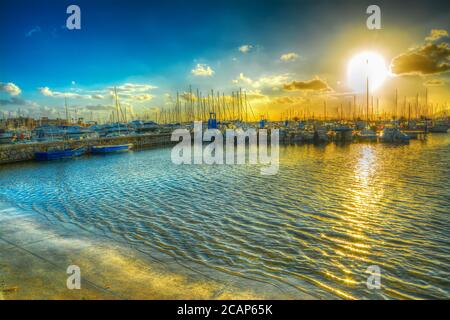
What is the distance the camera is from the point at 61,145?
53.8m

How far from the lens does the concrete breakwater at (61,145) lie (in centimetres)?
4394

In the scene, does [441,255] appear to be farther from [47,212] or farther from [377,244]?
[47,212]

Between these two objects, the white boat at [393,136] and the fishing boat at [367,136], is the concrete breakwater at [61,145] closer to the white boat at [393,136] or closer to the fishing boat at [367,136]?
the fishing boat at [367,136]

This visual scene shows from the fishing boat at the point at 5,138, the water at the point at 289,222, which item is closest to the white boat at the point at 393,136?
the water at the point at 289,222

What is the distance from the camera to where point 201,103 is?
111m

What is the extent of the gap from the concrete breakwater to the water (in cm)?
2463

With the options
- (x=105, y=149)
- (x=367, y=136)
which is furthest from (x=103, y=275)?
(x=367, y=136)

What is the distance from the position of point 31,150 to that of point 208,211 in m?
47.2

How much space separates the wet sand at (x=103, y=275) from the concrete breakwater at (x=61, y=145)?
4267 centimetres

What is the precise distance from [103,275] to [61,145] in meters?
55.3

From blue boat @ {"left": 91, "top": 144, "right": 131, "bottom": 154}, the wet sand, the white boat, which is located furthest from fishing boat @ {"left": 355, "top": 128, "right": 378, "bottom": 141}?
the wet sand

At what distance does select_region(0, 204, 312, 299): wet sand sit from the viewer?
6383 millimetres

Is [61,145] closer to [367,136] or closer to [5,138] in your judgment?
[5,138]
